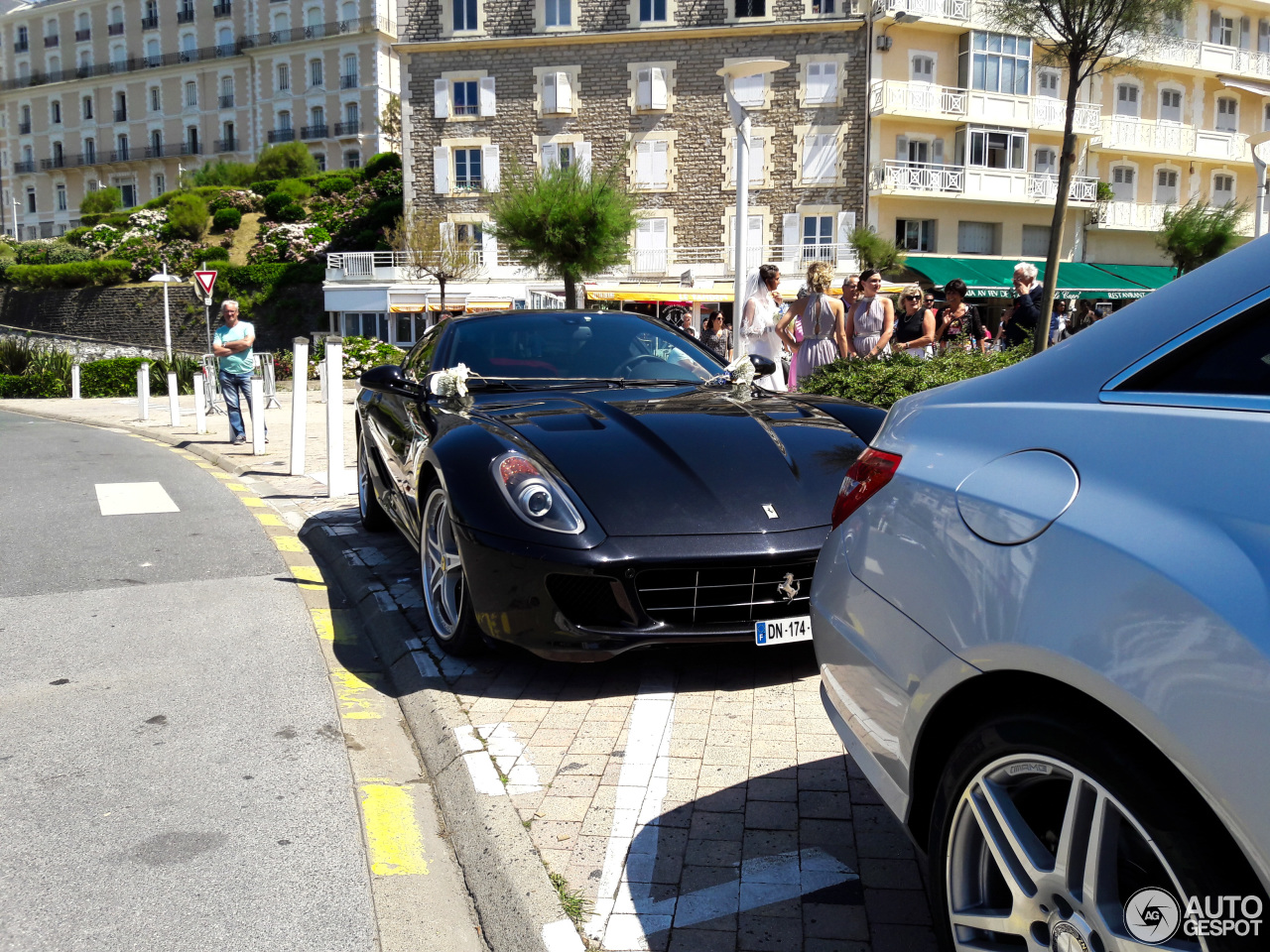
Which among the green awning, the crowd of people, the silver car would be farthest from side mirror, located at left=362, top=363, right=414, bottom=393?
the green awning

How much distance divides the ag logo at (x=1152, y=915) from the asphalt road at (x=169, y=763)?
1.65 m

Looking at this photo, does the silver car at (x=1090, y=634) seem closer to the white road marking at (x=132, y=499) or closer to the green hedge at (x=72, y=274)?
the white road marking at (x=132, y=499)

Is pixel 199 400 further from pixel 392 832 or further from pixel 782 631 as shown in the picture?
pixel 392 832

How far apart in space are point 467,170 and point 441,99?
293 centimetres

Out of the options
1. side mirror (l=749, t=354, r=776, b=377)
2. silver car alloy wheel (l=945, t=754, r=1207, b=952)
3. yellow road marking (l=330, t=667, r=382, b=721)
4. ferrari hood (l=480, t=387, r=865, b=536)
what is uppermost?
side mirror (l=749, t=354, r=776, b=377)

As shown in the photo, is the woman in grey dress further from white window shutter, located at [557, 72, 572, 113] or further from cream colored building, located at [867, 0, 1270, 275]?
white window shutter, located at [557, 72, 572, 113]

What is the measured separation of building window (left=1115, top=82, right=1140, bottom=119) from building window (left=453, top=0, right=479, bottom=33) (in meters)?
25.5

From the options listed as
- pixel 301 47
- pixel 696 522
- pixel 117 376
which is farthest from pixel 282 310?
pixel 696 522

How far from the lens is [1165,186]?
43.6 meters

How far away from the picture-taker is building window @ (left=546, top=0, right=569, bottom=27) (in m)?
41.2

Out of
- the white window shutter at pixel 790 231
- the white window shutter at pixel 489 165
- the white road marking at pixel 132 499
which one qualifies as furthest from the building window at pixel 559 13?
the white road marking at pixel 132 499

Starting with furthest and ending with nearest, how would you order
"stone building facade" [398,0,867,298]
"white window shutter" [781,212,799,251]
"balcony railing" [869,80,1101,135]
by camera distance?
"white window shutter" [781,212,799,251] < "stone building facade" [398,0,867,298] < "balcony railing" [869,80,1101,135]

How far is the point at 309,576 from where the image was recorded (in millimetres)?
6168

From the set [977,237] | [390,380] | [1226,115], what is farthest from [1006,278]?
[390,380]
